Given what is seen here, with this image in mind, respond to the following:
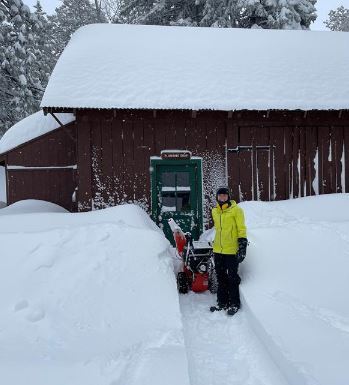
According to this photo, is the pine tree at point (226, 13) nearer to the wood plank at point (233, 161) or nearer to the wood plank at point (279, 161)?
the wood plank at point (279, 161)

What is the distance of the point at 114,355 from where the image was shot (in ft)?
12.3

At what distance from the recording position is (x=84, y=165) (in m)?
9.09

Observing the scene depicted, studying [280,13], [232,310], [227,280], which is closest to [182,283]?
[227,280]

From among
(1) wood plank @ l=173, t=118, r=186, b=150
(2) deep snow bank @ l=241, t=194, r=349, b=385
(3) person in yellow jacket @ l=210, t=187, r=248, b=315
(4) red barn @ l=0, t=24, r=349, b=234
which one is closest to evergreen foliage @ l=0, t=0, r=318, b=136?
(4) red barn @ l=0, t=24, r=349, b=234

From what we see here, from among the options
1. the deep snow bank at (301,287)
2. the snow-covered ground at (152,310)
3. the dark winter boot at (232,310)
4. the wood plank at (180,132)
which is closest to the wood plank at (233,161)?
the wood plank at (180,132)

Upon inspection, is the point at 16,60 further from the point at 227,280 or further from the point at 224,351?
the point at 224,351

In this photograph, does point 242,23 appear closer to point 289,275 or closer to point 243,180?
point 243,180

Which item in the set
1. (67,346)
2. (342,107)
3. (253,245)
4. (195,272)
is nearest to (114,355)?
(67,346)

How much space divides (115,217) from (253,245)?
2550 millimetres

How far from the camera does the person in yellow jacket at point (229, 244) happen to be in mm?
5438

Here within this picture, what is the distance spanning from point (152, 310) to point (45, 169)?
24.3 feet

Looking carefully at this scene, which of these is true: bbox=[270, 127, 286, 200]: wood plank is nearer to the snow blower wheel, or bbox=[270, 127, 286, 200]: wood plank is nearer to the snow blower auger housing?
the snow blower auger housing

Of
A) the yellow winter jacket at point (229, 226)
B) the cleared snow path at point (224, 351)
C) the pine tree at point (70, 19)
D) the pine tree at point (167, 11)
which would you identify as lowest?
the cleared snow path at point (224, 351)

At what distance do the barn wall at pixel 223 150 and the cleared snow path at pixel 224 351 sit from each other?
14.3 ft
